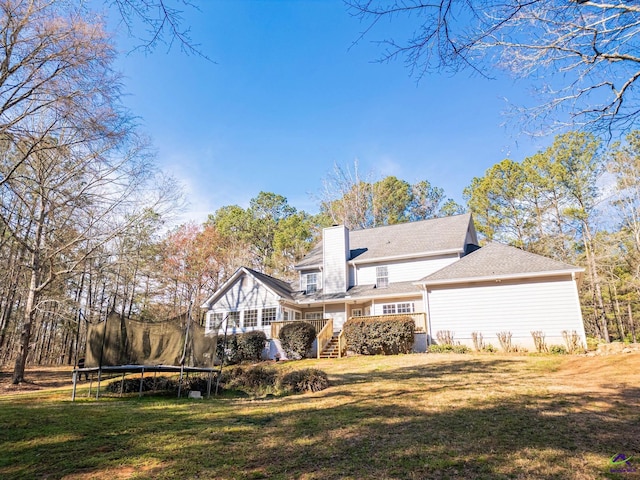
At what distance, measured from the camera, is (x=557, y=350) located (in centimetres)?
1417

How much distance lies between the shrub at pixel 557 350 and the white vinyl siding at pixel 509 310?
0.34m

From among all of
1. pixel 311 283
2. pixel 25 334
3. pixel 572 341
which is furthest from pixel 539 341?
pixel 25 334

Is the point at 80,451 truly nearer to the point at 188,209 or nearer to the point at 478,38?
the point at 478,38

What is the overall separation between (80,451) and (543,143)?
7.57 meters

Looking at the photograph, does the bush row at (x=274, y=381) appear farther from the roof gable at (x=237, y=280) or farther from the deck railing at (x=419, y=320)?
the roof gable at (x=237, y=280)

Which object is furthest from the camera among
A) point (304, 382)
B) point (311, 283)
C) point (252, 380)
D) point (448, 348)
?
point (311, 283)

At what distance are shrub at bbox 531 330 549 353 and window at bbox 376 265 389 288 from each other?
7677mm

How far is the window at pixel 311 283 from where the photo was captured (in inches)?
891

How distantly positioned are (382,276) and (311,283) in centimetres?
449

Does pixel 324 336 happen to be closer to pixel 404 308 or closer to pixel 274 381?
pixel 404 308

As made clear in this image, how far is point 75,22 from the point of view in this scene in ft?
22.6

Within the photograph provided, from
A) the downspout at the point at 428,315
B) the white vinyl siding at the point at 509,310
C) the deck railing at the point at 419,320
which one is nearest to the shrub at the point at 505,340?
the white vinyl siding at the point at 509,310

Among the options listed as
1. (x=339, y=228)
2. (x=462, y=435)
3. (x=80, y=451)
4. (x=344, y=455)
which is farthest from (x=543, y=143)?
(x=339, y=228)

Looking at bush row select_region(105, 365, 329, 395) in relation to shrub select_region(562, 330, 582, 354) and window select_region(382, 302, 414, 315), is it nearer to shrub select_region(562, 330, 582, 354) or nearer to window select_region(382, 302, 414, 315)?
window select_region(382, 302, 414, 315)
